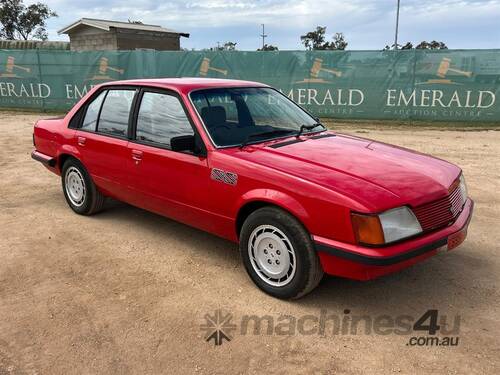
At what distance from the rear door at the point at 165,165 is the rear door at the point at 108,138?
17cm

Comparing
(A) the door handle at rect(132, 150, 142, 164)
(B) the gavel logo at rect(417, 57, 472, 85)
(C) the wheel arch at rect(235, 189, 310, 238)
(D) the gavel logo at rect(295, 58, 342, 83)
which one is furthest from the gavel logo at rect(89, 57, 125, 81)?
(C) the wheel arch at rect(235, 189, 310, 238)

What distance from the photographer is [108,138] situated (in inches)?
187

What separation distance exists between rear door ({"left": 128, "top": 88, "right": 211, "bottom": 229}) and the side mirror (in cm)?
5

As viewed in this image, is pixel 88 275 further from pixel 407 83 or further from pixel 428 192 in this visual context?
pixel 407 83

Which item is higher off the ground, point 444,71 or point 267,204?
point 444,71

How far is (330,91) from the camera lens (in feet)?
45.4

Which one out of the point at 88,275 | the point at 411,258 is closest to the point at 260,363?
the point at 411,258

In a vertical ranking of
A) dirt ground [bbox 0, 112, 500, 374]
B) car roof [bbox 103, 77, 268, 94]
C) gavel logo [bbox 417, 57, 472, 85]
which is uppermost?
gavel logo [bbox 417, 57, 472, 85]

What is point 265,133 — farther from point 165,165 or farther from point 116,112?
point 116,112

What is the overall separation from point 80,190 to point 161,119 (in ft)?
5.61

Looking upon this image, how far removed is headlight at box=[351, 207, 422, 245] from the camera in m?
2.91

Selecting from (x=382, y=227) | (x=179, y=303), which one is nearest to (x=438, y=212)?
(x=382, y=227)

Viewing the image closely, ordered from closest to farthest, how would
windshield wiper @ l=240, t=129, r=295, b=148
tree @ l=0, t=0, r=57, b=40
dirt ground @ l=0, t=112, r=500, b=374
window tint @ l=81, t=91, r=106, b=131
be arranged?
Answer: dirt ground @ l=0, t=112, r=500, b=374
windshield wiper @ l=240, t=129, r=295, b=148
window tint @ l=81, t=91, r=106, b=131
tree @ l=0, t=0, r=57, b=40

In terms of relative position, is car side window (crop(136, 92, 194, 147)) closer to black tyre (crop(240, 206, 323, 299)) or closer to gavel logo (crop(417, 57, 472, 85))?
black tyre (crop(240, 206, 323, 299))
